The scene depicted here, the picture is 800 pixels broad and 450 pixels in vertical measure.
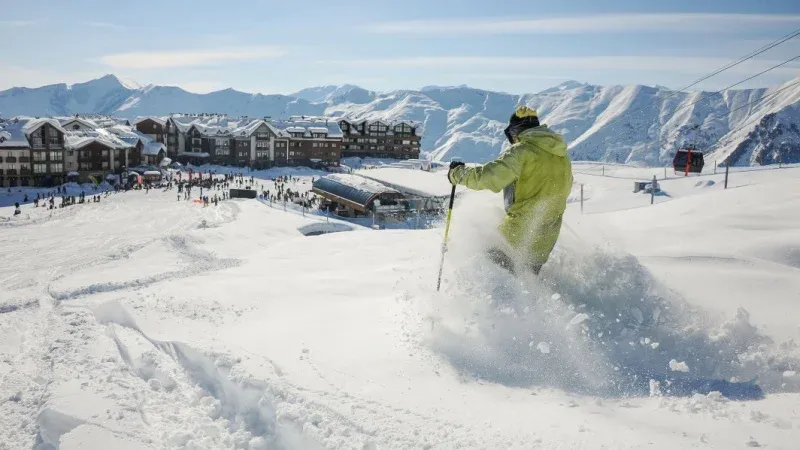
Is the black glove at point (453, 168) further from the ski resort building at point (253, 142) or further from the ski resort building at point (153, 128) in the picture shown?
the ski resort building at point (153, 128)

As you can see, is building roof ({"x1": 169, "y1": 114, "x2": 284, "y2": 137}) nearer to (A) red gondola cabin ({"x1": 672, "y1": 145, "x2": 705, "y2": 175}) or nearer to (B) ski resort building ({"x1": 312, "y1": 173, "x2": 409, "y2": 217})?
(B) ski resort building ({"x1": 312, "y1": 173, "x2": 409, "y2": 217})

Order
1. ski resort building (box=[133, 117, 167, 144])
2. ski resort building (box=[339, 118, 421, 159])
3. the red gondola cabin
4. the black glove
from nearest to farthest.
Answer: the black glove → the red gondola cabin → ski resort building (box=[133, 117, 167, 144]) → ski resort building (box=[339, 118, 421, 159])

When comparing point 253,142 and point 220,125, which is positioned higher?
point 220,125

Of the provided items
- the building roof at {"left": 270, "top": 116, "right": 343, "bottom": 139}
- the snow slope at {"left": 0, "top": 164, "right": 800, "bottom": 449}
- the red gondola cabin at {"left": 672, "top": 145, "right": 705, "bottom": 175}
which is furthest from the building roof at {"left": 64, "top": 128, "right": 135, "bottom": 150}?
the red gondola cabin at {"left": 672, "top": 145, "right": 705, "bottom": 175}

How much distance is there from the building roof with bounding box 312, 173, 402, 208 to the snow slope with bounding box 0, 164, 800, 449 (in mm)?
38631

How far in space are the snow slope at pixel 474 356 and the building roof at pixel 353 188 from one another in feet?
127

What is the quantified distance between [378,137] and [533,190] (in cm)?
9949

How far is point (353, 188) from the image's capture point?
49.0 meters

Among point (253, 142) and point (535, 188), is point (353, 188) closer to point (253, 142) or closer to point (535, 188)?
point (253, 142)

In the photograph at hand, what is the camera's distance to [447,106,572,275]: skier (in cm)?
543

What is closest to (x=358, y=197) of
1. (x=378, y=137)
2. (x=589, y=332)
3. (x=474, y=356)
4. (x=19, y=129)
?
(x=19, y=129)

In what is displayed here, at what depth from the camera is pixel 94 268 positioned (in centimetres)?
1933

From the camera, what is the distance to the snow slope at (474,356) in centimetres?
389

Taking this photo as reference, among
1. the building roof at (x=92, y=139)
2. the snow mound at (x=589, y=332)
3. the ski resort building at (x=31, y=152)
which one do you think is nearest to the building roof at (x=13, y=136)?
the ski resort building at (x=31, y=152)
